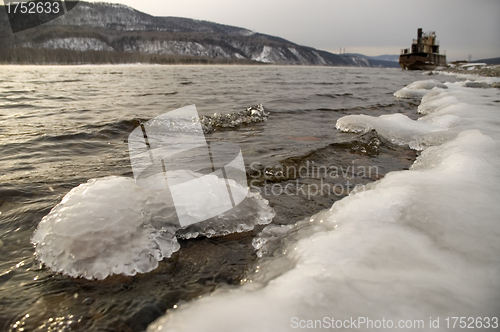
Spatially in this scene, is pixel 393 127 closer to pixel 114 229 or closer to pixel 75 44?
pixel 114 229

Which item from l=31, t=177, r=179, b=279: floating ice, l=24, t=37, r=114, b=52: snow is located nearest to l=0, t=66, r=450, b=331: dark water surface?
l=31, t=177, r=179, b=279: floating ice

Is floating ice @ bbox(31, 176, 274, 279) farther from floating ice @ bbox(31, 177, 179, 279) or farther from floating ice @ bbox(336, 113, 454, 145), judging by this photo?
floating ice @ bbox(336, 113, 454, 145)

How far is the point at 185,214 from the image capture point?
5.33ft

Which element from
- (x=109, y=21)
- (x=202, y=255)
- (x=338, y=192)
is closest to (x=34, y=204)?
(x=202, y=255)

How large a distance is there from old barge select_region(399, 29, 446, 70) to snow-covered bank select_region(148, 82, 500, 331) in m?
41.6

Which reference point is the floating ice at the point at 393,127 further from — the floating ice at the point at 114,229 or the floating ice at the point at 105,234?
the floating ice at the point at 105,234

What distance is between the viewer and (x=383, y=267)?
1101 mm

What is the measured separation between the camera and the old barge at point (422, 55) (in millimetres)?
35500

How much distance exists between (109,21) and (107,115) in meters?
152

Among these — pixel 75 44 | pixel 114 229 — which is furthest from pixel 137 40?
pixel 114 229

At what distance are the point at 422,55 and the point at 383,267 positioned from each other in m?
42.7

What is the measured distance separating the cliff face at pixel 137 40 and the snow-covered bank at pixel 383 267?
6885 cm

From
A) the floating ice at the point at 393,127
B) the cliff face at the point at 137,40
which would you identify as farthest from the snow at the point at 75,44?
the floating ice at the point at 393,127

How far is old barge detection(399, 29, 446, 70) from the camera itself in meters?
35.5
